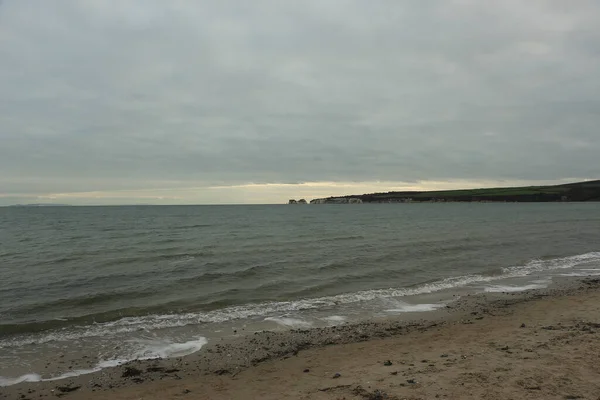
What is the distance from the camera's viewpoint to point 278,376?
831cm

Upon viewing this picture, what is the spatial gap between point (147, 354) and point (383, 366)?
18.3ft

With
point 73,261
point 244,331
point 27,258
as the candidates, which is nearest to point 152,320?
point 244,331

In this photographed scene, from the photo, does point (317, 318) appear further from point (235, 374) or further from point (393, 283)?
point (393, 283)

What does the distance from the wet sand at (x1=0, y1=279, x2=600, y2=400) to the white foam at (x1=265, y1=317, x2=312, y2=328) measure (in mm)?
697

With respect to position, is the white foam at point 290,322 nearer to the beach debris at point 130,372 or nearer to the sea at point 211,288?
the sea at point 211,288

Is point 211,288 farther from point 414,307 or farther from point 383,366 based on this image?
point 383,366

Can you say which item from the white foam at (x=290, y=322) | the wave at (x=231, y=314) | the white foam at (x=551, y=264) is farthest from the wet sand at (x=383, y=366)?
the white foam at (x=551, y=264)

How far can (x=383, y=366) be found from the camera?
27.4ft

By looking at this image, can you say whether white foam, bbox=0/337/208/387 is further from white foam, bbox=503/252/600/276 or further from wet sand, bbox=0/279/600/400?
white foam, bbox=503/252/600/276

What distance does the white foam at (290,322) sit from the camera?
12.0 meters

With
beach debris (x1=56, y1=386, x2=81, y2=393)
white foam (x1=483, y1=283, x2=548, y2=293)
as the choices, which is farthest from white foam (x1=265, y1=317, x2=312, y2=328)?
white foam (x1=483, y1=283, x2=548, y2=293)

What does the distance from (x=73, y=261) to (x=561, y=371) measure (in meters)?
25.2

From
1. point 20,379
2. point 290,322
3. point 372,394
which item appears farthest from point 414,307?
point 20,379

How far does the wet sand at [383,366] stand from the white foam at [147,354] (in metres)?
0.28
